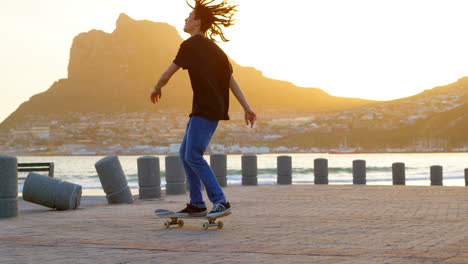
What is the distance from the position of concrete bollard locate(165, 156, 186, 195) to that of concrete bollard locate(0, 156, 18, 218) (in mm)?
6489

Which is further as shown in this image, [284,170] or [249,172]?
[284,170]

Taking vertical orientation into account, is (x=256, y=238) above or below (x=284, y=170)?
above

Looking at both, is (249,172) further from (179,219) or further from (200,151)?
(200,151)

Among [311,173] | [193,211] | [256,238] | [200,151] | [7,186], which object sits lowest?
[311,173]

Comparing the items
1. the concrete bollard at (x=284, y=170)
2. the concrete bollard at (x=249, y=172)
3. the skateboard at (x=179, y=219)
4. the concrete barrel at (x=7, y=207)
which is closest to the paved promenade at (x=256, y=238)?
the skateboard at (x=179, y=219)

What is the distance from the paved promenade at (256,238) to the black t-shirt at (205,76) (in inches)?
51.6

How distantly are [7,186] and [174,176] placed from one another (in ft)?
21.8

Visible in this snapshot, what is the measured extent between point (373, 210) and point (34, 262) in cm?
589

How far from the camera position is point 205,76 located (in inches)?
274

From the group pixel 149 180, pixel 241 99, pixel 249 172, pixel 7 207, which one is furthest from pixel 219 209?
pixel 249 172

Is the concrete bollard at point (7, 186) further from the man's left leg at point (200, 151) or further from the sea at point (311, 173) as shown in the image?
the sea at point (311, 173)

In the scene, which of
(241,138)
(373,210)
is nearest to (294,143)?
(241,138)

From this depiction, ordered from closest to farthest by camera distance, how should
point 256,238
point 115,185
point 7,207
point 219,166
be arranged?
point 256,238, point 7,207, point 115,185, point 219,166

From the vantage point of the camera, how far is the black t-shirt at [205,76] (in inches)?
272
